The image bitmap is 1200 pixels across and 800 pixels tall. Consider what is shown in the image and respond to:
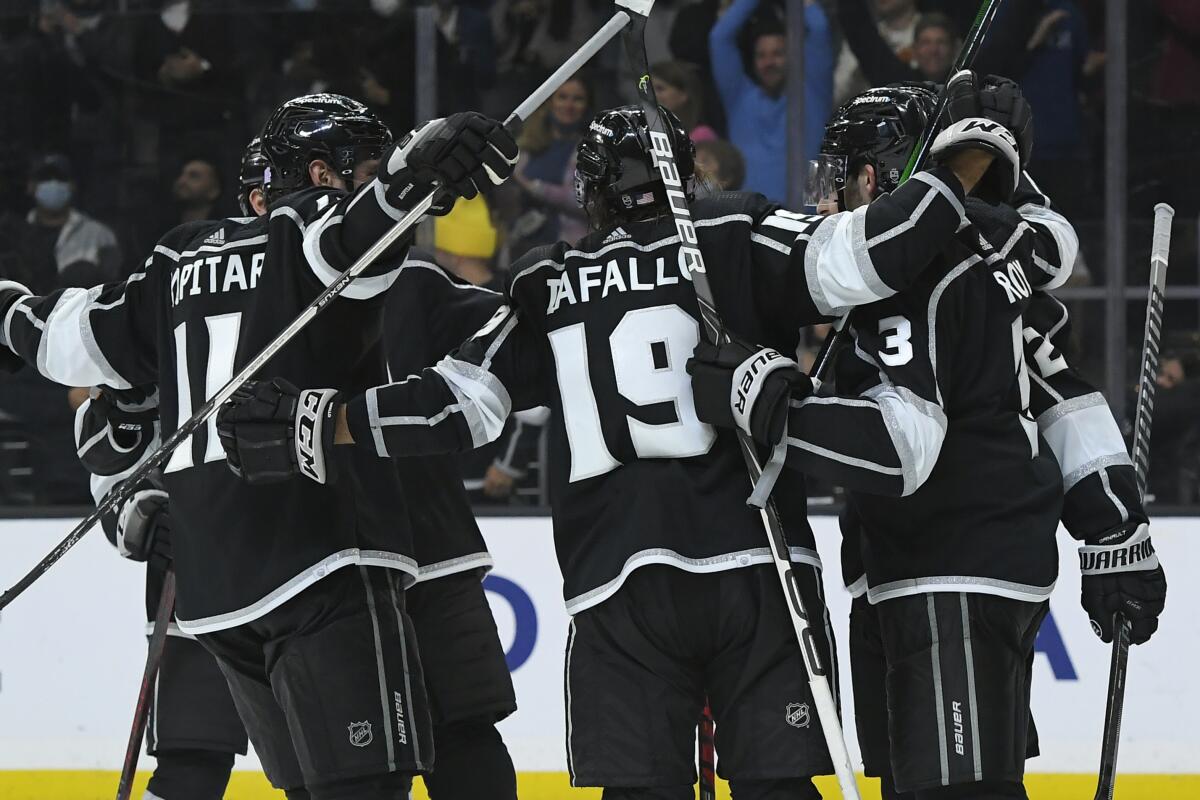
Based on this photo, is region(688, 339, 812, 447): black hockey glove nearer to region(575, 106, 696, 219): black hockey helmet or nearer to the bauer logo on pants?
region(575, 106, 696, 219): black hockey helmet

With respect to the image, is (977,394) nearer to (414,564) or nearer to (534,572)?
(414,564)

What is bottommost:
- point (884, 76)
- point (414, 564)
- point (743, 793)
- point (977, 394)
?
point (743, 793)

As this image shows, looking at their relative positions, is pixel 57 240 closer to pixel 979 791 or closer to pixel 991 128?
Result: pixel 991 128

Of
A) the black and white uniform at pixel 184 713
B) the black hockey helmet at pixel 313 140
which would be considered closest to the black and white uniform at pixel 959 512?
the black hockey helmet at pixel 313 140

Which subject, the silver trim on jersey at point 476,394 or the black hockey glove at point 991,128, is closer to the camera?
the black hockey glove at point 991,128

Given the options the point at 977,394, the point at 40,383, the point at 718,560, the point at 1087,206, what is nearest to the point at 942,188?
the point at 977,394

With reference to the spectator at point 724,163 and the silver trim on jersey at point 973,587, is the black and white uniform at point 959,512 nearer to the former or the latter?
the silver trim on jersey at point 973,587

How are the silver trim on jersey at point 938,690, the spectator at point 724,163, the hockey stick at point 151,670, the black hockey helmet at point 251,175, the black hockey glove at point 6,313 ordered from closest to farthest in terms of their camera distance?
the silver trim on jersey at point 938,690
the black hockey glove at point 6,313
the black hockey helmet at point 251,175
the hockey stick at point 151,670
the spectator at point 724,163

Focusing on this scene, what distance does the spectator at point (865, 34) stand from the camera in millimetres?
5090

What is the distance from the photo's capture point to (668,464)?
8.45ft

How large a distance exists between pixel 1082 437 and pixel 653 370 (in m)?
0.69

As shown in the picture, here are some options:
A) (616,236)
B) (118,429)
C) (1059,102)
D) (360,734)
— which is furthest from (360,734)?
(1059,102)

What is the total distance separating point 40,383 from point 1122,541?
300cm

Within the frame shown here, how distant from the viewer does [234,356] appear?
2795 millimetres
